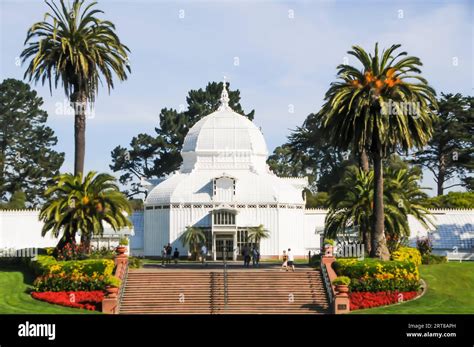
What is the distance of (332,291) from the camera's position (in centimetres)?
4738

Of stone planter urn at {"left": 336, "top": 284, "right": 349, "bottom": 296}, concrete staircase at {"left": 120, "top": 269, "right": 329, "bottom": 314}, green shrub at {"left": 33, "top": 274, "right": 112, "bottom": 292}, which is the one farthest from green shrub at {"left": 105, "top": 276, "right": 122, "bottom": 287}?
stone planter urn at {"left": 336, "top": 284, "right": 349, "bottom": 296}

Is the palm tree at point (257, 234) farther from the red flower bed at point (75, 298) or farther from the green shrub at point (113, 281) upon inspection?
the red flower bed at point (75, 298)

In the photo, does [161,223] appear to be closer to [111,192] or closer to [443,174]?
[111,192]

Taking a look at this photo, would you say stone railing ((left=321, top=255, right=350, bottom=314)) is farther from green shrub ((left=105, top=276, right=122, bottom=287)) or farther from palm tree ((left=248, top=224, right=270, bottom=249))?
palm tree ((left=248, top=224, right=270, bottom=249))

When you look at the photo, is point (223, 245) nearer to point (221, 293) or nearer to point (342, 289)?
point (221, 293)

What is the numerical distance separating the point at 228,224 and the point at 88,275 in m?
26.8

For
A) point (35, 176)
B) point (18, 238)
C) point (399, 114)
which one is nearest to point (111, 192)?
point (399, 114)

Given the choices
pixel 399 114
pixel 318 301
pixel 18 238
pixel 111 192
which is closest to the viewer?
pixel 318 301

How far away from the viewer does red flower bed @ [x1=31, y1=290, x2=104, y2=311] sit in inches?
1838

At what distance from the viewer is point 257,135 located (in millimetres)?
84062

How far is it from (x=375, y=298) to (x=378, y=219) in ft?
23.3

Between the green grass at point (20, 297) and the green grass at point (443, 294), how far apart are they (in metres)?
16.4

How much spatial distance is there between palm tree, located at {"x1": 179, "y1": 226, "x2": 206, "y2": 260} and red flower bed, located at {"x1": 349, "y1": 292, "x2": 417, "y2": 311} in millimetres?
26634

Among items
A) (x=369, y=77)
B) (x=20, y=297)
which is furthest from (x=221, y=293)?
(x=369, y=77)
